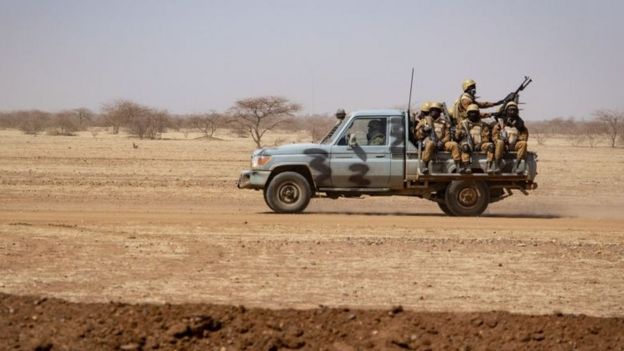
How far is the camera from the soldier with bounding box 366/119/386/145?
16.0m

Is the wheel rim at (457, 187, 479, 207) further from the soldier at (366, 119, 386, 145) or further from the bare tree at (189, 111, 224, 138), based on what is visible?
the bare tree at (189, 111, 224, 138)

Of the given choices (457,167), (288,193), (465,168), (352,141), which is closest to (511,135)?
(465,168)

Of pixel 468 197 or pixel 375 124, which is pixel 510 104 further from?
pixel 375 124

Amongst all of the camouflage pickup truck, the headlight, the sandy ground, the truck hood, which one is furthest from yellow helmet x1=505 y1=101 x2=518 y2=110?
the headlight

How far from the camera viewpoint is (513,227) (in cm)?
1468

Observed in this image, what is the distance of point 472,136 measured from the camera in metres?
15.9

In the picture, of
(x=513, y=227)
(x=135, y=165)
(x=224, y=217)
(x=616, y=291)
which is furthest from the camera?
(x=135, y=165)

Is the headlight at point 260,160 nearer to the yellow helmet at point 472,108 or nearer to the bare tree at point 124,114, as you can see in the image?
the yellow helmet at point 472,108

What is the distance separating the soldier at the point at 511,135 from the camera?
15828 mm

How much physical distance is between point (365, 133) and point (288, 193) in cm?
184

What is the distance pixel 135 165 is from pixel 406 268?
21714mm

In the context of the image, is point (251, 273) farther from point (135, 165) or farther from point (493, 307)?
point (135, 165)

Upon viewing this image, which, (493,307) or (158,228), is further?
(158,228)

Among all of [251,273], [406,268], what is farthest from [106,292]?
[406,268]
